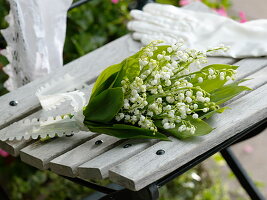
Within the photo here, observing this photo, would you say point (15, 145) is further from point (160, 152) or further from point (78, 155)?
point (160, 152)

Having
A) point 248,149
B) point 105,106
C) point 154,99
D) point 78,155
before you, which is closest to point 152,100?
point 154,99

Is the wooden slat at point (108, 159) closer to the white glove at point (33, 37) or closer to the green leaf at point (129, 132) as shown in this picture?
the green leaf at point (129, 132)

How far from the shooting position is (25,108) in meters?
1.73

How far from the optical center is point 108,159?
1.46m

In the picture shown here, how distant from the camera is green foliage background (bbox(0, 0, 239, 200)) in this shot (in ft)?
8.77

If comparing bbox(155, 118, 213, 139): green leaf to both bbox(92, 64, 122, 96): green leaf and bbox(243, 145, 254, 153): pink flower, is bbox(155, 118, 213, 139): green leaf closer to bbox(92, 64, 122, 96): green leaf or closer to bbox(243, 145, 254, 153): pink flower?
bbox(92, 64, 122, 96): green leaf

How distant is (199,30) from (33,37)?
1.66 feet

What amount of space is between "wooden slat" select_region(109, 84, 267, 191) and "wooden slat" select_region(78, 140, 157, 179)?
25mm

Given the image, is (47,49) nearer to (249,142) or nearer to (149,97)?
(149,97)

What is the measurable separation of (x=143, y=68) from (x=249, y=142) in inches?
71.7

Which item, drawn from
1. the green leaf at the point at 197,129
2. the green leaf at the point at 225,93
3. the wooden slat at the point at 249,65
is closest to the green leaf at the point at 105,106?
the green leaf at the point at 197,129

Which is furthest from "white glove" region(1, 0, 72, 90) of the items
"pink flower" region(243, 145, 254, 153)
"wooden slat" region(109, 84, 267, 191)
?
"pink flower" region(243, 145, 254, 153)

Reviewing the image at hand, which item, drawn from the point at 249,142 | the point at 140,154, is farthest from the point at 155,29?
the point at 249,142

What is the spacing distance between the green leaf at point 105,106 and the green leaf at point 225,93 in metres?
0.24
